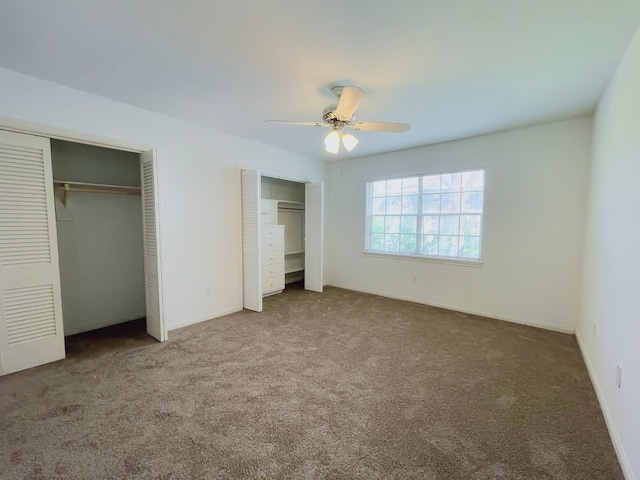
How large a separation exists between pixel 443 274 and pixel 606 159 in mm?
2293

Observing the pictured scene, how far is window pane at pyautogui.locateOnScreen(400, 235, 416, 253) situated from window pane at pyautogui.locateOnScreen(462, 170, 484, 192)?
3.50 feet

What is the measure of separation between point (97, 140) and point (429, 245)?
172 inches

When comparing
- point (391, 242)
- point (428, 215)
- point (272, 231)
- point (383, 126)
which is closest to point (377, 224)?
point (391, 242)

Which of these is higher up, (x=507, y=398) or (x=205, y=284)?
(x=205, y=284)

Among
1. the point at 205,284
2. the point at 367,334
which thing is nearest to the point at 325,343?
the point at 367,334

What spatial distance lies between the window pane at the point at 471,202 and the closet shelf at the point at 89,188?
442 cm

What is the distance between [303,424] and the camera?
1.83m

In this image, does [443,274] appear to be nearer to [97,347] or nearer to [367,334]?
[367,334]

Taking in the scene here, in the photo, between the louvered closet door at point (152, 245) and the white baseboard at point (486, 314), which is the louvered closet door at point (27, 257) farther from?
the white baseboard at point (486, 314)

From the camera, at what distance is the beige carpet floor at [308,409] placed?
153 centimetres

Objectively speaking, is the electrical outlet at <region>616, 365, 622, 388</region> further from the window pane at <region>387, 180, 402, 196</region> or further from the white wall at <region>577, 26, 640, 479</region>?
the window pane at <region>387, 180, 402, 196</region>

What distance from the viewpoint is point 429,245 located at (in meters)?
4.44

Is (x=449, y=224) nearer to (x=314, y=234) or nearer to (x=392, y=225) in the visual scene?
(x=392, y=225)

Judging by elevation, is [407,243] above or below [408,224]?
below
